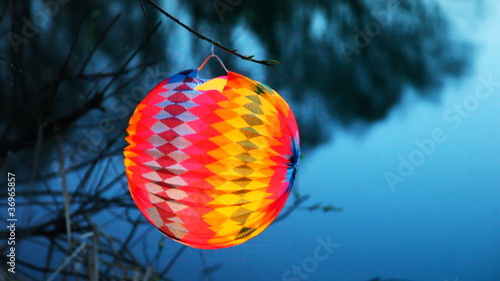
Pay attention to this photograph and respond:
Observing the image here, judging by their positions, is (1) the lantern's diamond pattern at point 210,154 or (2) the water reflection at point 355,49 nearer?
(1) the lantern's diamond pattern at point 210,154

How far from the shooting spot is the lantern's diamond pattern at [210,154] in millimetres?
799

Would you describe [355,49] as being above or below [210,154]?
above

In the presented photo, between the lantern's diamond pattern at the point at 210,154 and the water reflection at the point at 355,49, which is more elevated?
the water reflection at the point at 355,49

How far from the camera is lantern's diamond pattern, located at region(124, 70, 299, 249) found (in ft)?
2.62

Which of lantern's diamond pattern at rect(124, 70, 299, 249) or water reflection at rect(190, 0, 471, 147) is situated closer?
lantern's diamond pattern at rect(124, 70, 299, 249)

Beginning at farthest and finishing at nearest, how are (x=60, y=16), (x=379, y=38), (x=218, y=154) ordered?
(x=379, y=38), (x=60, y=16), (x=218, y=154)

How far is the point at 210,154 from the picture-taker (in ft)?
2.61

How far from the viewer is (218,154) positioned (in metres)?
0.80

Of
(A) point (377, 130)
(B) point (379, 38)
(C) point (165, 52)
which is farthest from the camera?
(B) point (379, 38)

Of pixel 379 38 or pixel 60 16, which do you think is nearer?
pixel 60 16

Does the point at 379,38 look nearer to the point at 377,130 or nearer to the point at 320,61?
the point at 320,61

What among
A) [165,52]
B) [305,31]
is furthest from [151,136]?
[305,31]

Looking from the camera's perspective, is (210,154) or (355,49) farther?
(355,49)

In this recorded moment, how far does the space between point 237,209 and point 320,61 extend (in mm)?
2116
